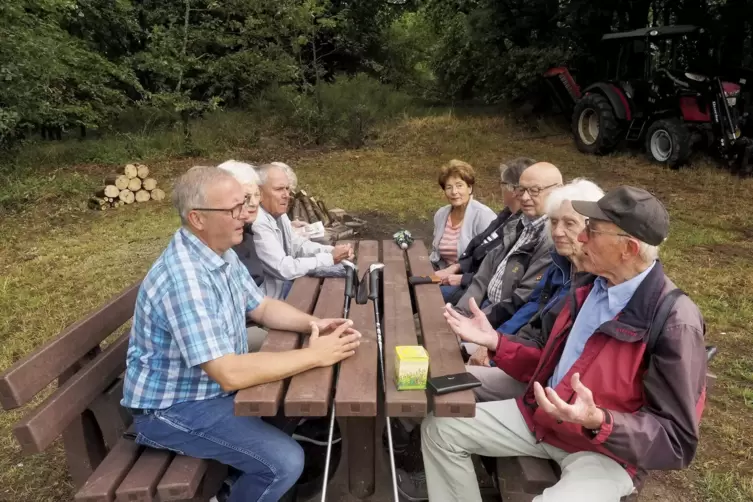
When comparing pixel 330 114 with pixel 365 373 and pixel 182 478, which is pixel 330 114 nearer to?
pixel 365 373

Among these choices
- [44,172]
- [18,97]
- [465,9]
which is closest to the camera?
[18,97]

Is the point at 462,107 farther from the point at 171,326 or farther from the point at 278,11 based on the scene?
the point at 171,326

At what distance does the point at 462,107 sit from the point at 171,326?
16.1 m

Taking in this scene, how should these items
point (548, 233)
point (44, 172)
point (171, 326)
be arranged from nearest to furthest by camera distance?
point (171, 326)
point (548, 233)
point (44, 172)

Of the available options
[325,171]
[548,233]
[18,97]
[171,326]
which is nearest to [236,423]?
[171,326]

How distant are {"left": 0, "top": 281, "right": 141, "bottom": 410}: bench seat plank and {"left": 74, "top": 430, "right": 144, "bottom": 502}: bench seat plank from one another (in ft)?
1.17

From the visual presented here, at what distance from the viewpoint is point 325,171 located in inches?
416

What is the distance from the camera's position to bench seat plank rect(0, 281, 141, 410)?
1935 mm

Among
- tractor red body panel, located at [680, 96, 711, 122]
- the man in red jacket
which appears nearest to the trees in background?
tractor red body panel, located at [680, 96, 711, 122]

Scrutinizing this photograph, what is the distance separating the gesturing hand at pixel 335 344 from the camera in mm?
2203

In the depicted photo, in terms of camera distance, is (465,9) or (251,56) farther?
(465,9)

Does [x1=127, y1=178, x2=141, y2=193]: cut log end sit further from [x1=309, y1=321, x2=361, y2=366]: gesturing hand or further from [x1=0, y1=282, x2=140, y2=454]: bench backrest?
[x1=309, y1=321, x2=361, y2=366]: gesturing hand

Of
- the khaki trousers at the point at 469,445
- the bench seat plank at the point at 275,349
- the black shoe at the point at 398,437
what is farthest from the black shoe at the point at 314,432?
the khaki trousers at the point at 469,445

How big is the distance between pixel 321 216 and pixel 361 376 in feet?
15.3
